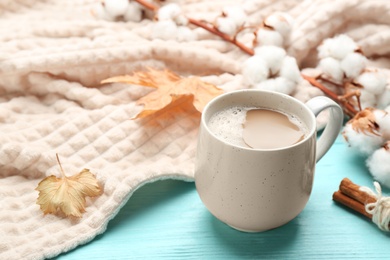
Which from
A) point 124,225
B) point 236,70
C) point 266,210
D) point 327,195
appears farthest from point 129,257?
point 236,70

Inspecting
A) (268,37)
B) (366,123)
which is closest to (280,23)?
(268,37)

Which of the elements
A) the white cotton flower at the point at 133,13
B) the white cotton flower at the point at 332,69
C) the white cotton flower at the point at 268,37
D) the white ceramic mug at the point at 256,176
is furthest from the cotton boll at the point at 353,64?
the white cotton flower at the point at 133,13

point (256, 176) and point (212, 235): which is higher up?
point (256, 176)

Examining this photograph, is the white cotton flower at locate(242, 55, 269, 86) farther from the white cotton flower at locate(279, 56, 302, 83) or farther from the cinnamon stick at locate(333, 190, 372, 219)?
the cinnamon stick at locate(333, 190, 372, 219)

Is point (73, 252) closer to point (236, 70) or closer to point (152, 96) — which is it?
point (152, 96)

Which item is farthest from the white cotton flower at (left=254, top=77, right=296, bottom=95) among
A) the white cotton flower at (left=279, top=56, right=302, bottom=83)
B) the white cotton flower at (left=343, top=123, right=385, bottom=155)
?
the white cotton flower at (left=343, top=123, right=385, bottom=155)

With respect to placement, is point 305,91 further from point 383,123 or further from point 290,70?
point 383,123

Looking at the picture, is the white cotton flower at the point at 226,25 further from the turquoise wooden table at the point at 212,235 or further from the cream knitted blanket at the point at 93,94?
the turquoise wooden table at the point at 212,235

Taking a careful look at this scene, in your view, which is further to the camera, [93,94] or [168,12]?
[168,12]

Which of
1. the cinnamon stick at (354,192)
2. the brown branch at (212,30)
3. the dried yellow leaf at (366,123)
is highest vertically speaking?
the dried yellow leaf at (366,123)
